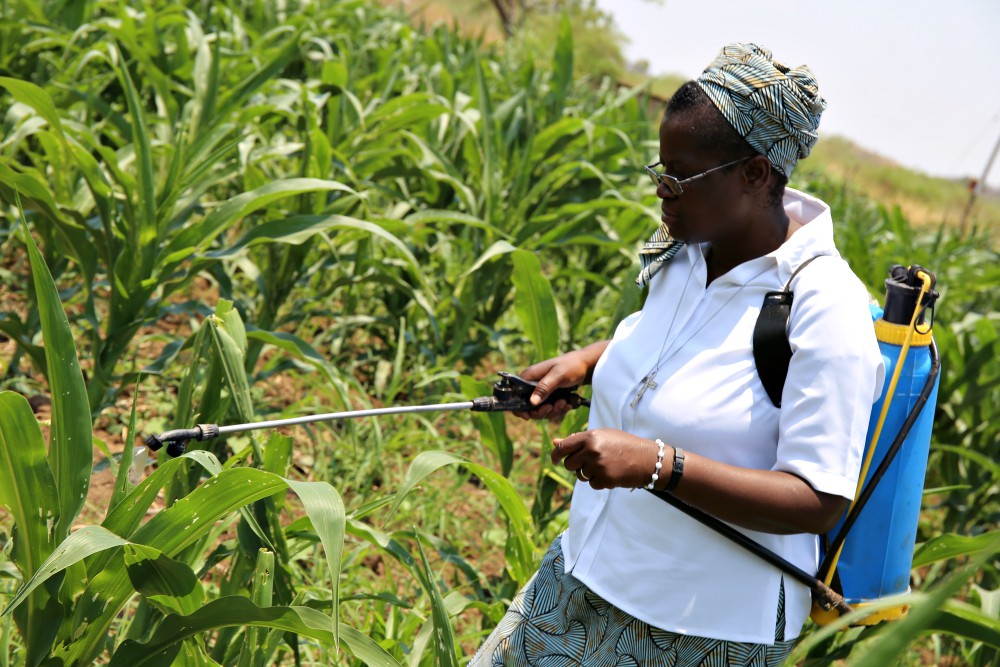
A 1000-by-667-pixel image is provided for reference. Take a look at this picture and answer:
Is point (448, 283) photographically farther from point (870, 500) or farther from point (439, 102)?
point (870, 500)

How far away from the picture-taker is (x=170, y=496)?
150 cm

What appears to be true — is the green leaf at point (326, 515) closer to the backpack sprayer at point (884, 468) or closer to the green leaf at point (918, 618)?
the backpack sprayer at point (884, 468)

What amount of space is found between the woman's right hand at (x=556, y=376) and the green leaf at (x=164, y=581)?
53 centimetres

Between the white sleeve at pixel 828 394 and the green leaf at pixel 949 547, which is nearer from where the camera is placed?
the white sleeve at pixel 828 394

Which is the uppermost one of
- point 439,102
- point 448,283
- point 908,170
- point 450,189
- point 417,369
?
point 439,102

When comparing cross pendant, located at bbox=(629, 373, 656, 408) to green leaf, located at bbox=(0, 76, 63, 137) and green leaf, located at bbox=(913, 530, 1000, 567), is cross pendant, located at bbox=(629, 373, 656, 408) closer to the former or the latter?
green leaf, located at bbox=(913, 530, 1000, 567)

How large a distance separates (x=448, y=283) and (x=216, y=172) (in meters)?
0.84

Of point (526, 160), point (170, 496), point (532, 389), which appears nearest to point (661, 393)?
point (532, 389)

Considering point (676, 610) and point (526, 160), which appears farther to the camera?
point (526, 160)

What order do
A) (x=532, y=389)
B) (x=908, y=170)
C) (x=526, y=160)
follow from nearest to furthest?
(x=532, y=389) → (x=526, y=160) → (x=908, y=170)

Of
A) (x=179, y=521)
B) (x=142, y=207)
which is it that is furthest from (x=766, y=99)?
(x=142, y=207)

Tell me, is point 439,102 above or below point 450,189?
above

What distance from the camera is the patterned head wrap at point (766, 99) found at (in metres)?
1.26

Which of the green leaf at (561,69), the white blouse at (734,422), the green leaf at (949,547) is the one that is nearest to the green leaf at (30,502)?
the white blouse at (734,422)
